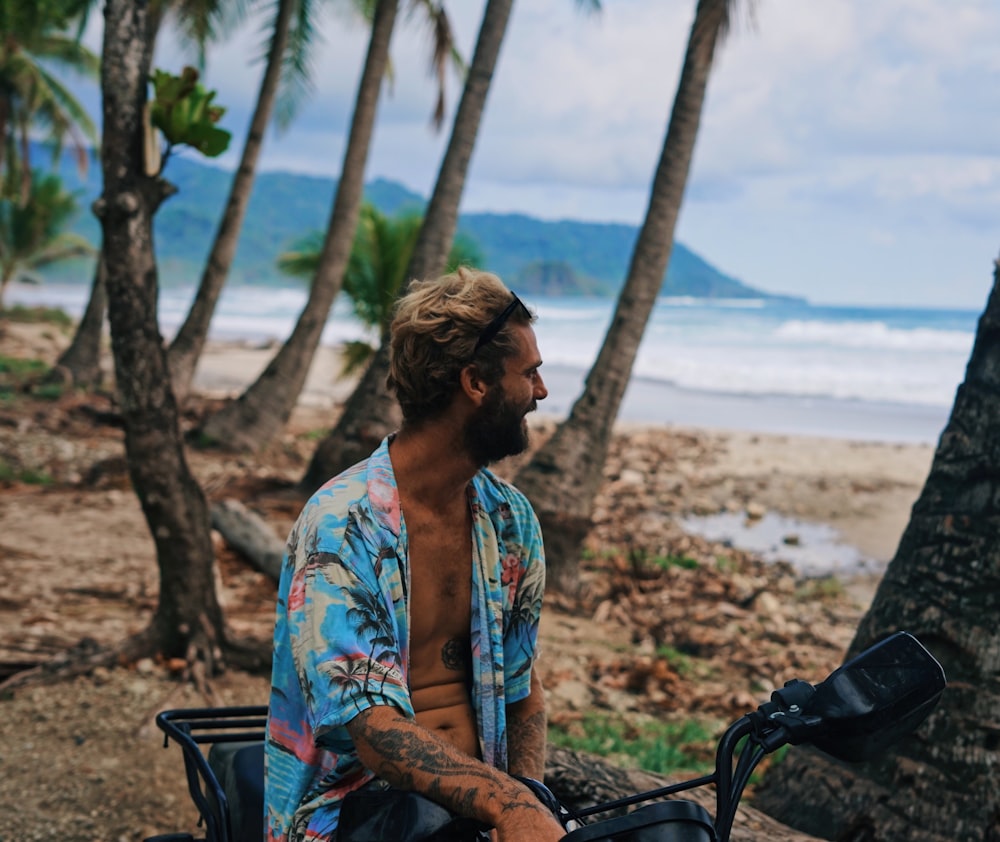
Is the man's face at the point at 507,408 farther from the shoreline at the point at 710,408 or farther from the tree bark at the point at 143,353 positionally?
the shoreline at the point at 710,408

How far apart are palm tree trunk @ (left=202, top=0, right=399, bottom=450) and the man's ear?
984cm

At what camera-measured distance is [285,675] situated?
2.11 meters

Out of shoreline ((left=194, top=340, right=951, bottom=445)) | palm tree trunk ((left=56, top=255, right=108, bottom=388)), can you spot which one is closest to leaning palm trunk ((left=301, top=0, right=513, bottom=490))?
palm tree trunk ((left=56, top=255, right=108, bottom=388))

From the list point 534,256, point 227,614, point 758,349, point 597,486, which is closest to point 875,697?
point 227,614

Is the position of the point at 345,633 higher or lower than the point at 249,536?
higher

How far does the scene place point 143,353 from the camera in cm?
476

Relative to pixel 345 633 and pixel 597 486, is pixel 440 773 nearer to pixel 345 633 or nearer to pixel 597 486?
pixel 345 633

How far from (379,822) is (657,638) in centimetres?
548

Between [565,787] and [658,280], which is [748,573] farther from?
[565,787]

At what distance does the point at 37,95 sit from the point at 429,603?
25.6 meters

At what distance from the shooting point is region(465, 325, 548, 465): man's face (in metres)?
2.19

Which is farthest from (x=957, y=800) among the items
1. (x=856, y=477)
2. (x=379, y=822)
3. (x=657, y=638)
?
(x=856, y=477)

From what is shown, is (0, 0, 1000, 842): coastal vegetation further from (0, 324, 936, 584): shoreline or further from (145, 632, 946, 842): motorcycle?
(0, 324, 936, 584): shoreline

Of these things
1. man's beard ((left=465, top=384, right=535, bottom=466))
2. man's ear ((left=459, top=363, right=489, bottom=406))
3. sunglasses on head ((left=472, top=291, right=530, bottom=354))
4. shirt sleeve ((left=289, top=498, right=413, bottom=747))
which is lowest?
shirt sleeve ((left=289, top=498, right=413, bottom=747))
